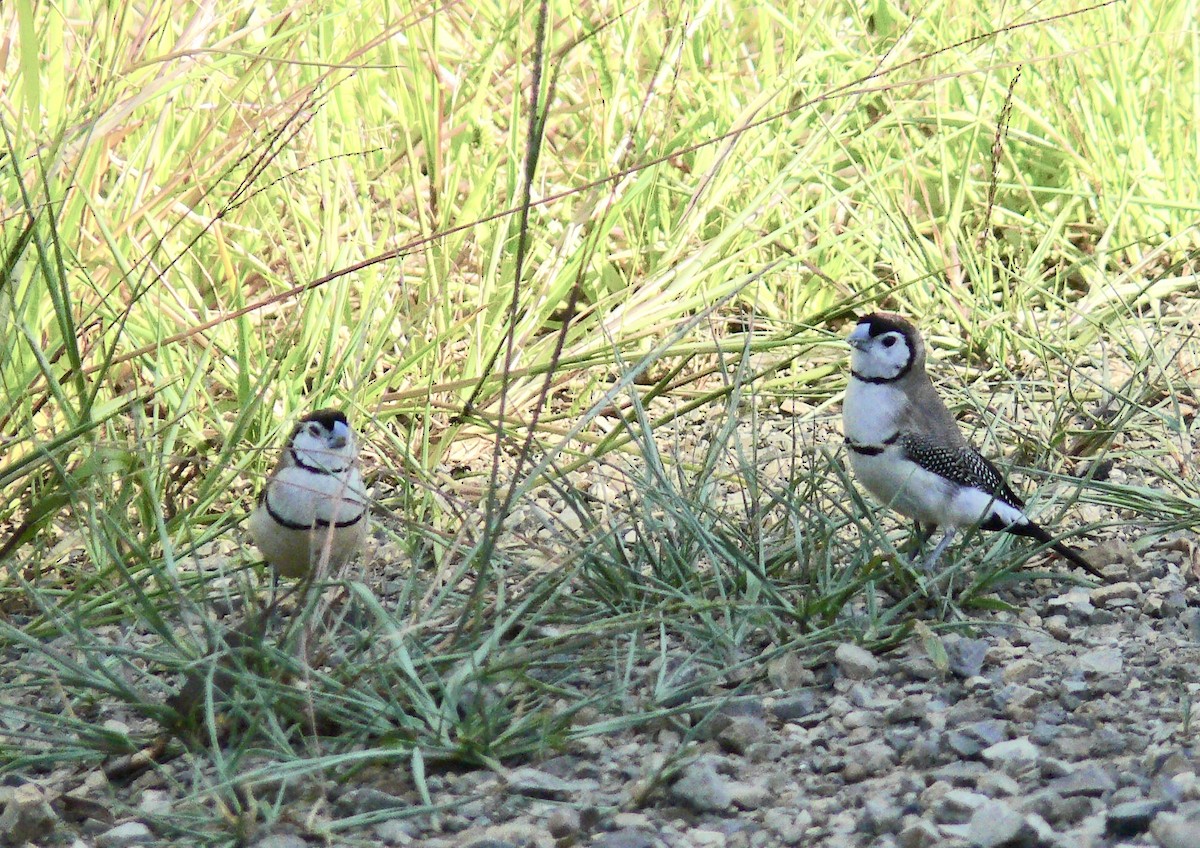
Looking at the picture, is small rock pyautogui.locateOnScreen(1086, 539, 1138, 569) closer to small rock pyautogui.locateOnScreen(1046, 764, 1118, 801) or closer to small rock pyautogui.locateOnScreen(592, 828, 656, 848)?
small rock pyautogui.locateOnScreen(1046, 764, 1118, 801)

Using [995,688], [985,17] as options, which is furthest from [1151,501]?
[985,17]

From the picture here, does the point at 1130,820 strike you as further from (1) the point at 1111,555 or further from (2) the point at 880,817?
(1) the point at 1111,555

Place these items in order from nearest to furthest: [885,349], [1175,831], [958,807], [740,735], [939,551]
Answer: [1175,831] < [958,807] < [740,735] < [939,551] < [885,349]

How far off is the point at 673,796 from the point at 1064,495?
54.9 inches

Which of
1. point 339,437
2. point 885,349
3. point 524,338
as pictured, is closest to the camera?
point 339,437

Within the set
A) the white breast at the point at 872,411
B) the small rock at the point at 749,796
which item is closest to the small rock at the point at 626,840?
the small rock at the point at 749,796

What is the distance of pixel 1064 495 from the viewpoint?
3.23m

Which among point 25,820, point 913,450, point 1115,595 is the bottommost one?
point 1115,595

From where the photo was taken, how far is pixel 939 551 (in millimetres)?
2963

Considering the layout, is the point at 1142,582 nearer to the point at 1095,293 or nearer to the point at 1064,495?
the point at 1064,495

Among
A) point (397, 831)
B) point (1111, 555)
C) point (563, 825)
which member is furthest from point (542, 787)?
point (1111, 555)

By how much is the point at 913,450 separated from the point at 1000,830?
119 cm

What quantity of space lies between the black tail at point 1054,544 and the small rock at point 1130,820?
933mm

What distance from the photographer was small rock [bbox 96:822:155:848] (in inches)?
82.0
